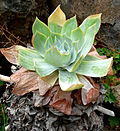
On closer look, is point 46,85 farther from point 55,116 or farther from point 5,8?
point 5,8

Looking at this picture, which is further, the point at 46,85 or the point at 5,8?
the point at 5,8

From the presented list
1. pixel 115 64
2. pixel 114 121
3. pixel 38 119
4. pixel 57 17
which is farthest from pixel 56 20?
pixel 114 121

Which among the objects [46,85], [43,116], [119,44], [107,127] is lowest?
[107,127]

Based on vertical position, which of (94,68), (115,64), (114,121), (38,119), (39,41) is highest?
(39,41)

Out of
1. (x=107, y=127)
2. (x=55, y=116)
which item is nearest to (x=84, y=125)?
(x=55, y=116)

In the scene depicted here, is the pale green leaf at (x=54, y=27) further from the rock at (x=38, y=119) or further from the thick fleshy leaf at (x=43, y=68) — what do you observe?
the rock at (x=38, y=119)

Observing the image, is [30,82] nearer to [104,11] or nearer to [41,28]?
[41,28]
